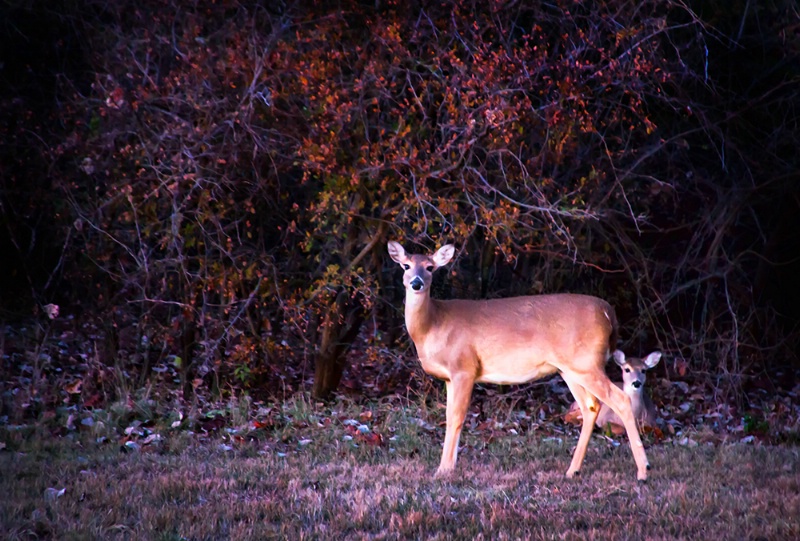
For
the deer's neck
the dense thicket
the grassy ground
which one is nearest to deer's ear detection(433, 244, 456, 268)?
the deer's neck

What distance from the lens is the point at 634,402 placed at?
30.3 ft

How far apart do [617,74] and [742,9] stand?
220 centimetres

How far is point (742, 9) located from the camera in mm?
10055

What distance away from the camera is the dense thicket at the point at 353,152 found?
8602mm

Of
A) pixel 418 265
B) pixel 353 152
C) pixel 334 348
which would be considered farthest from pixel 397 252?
pixel 334 348

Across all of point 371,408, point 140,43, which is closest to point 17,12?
point 140,43

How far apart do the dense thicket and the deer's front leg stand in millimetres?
1486

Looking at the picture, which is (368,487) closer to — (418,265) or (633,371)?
(418,265)

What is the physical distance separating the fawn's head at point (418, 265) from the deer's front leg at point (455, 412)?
71cm

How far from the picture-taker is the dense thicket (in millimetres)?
8602

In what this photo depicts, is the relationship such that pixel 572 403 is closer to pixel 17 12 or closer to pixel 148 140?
pixel 148 140

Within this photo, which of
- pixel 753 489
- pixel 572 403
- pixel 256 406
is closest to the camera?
pixel 753 489

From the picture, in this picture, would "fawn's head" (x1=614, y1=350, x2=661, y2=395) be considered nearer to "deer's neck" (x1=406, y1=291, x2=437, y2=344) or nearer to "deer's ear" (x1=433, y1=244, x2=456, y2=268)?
"deer's ear" (x1=433, y1=244, x2=456, y2=268)

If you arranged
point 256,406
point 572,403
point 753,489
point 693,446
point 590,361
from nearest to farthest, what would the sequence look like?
point 753,489, point 590,361, point 693,446, point 256,406, point 572,403
